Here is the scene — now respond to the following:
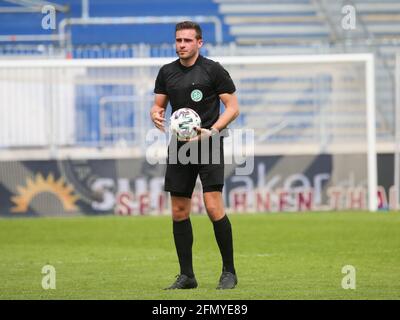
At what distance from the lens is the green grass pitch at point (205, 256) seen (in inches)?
308

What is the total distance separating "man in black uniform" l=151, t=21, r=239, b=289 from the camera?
26.3 ft

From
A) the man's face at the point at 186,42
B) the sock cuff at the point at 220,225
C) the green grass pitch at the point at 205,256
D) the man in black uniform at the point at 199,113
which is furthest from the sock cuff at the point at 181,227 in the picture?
the man's face at the point at 186,42

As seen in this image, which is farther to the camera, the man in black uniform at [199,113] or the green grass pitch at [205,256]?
the man in black uniform at [199,113]

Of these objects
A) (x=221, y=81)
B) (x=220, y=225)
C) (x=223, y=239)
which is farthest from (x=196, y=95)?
(x=223, y=239)

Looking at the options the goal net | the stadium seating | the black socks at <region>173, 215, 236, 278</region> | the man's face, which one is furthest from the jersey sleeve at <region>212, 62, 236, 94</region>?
the stadium seating

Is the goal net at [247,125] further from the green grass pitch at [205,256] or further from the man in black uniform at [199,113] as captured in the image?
the man in black uniform at [199,113]

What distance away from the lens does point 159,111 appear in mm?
8188

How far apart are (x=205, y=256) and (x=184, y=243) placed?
2.65m

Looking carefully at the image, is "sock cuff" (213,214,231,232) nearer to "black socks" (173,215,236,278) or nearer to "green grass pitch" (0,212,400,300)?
"black socks" (173,215,236,278)

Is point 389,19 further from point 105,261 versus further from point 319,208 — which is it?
point 105,261

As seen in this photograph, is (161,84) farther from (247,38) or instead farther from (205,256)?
(247,38)

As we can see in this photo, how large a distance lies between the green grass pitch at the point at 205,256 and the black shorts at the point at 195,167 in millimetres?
762

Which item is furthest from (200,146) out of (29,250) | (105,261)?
(29,250)

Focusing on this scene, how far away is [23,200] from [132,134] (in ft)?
6.78
